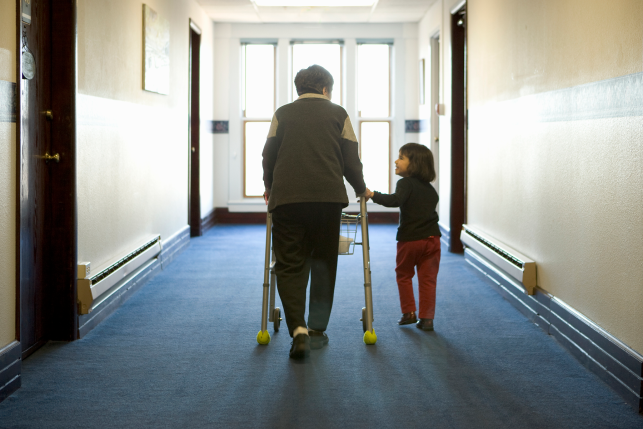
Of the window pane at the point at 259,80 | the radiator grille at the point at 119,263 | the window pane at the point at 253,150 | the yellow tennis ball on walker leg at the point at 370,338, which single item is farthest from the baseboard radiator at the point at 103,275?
the window pane at the point at 259,80

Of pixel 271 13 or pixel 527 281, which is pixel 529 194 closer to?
pixel 527 281

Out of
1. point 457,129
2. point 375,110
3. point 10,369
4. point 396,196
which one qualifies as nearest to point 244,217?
point 375,110

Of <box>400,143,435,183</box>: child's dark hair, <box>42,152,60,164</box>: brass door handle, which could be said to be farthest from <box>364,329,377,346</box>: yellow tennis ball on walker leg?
<box>42,152,60,164</box>: brass door handle

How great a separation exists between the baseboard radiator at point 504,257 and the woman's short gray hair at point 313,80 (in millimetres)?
1596

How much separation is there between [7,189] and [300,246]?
126 cm

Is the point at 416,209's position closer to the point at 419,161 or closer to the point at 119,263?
the point at 419,161

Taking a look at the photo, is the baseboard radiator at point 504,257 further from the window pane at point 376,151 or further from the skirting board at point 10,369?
the window pane at point 376,151

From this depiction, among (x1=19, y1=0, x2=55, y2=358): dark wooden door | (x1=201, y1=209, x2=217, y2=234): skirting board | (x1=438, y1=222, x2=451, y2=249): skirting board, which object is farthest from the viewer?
(x1=201, y1=209, x2=217, y2=234): skirting board

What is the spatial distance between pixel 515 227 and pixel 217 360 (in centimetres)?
A: 216

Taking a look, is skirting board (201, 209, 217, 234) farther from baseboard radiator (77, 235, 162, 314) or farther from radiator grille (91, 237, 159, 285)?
baseboard radiator (77, 235, 162, 314)

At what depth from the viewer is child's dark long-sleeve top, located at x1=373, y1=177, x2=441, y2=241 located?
3.50 m

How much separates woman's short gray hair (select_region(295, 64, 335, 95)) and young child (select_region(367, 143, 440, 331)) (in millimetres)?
630

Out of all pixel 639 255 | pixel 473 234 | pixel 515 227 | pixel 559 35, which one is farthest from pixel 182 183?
pixel 639 255

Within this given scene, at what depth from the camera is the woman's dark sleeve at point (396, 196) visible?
10.9 ft
